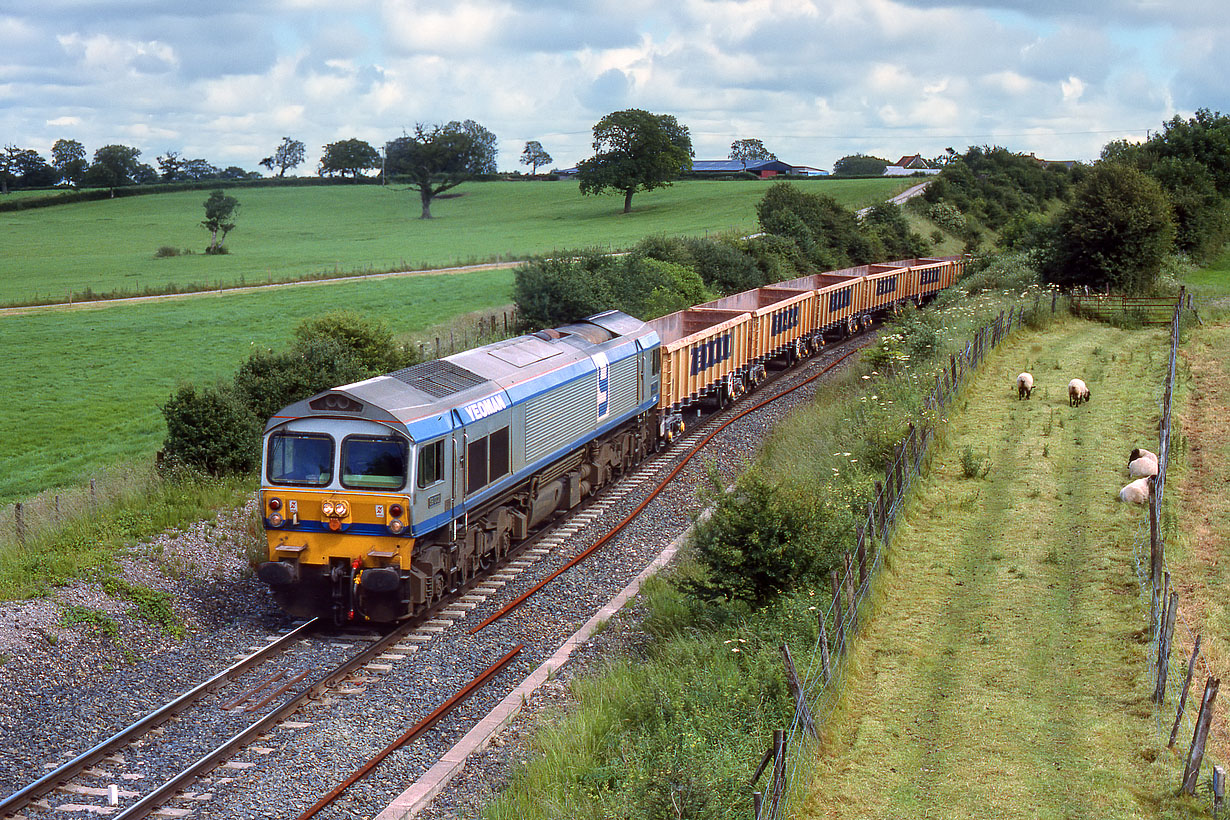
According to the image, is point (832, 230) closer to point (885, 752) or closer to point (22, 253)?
point (22, 253)

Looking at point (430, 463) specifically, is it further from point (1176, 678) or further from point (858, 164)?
point (858, 164)

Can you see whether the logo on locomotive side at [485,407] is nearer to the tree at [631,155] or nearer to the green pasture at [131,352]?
the green pasture at [131,352]

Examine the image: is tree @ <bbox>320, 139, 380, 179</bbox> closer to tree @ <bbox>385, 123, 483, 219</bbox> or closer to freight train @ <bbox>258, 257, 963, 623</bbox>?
tree @ <bbox>385, 123, 483, 219</bbox>

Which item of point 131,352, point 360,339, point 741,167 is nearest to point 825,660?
point 360,339

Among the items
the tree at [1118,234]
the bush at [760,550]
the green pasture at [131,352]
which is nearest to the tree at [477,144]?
the green pasture at [131,352]

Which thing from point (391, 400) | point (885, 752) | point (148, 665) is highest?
point (391, 400)

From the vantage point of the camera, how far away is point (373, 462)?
1449 cm

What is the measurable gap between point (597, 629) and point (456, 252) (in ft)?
197

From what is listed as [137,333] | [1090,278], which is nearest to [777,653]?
[1090,278]

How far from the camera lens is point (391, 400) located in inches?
586

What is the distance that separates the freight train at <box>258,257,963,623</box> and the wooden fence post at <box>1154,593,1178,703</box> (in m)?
8.96

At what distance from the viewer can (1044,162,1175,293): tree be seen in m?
37.4

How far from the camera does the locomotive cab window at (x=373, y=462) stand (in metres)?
14.4

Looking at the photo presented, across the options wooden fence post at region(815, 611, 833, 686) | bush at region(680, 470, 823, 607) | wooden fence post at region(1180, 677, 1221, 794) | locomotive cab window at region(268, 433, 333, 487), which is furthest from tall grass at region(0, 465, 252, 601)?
wooden fence post at region(1180, 677, 1221, 794)
